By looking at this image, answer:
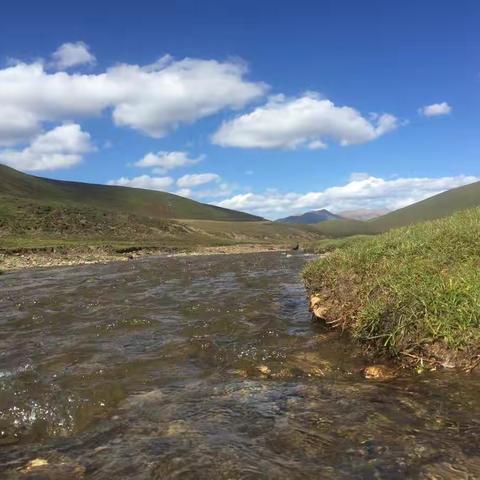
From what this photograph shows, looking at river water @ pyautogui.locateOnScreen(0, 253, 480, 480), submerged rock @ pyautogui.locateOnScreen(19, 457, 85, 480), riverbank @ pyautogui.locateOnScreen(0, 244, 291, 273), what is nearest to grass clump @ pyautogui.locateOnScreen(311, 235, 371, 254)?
riverbank @ pyautogui.locateOnScreen(0, 244, 291, 273)

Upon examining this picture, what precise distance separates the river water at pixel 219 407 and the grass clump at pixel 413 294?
0.76 m

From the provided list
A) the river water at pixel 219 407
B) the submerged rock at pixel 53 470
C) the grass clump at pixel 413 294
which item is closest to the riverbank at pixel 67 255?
the river water at pixel 219 407

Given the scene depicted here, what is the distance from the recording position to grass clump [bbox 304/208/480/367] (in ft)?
36.2

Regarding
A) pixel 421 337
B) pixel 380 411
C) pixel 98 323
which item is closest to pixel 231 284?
pixel 98 323

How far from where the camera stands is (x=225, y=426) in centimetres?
863

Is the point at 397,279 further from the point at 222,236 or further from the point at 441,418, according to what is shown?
the point at 222,236

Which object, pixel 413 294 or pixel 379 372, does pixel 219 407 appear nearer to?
pixel 379 372

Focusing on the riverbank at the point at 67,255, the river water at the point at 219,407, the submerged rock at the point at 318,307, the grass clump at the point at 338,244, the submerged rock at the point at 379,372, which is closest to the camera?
the river water at the point at 219,407

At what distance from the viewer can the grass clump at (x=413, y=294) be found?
36.2 feet

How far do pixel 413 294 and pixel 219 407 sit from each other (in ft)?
18.7

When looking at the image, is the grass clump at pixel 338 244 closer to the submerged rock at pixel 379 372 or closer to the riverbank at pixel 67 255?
the riverbank at pixel 67 255

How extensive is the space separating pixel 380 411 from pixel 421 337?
113 inches

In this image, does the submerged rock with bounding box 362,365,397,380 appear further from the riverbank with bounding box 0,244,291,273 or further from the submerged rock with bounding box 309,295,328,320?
the riverbank with bounding box 0,244,291,273

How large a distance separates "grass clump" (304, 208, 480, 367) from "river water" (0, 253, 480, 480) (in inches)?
29.8
